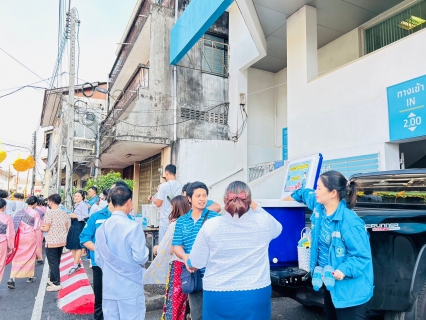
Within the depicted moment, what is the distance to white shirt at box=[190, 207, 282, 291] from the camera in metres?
2.20

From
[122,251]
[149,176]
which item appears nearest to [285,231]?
[122,251]

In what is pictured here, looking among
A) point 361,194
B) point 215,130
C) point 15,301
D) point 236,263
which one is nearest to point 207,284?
point 236,263

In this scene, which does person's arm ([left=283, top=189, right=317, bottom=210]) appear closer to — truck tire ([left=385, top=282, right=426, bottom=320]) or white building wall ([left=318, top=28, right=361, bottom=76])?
truck tire ([left=385, top=282, right=426, bottom=320])

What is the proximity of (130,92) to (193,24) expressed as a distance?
4.33m

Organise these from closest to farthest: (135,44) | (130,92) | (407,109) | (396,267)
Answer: (396,267), (407,109), (130,92), (135,44)

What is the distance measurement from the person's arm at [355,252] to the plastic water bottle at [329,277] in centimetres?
5

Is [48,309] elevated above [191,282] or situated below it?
below

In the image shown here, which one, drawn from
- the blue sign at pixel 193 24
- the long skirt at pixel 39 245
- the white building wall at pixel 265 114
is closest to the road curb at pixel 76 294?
the long skirt at pixel 39 245

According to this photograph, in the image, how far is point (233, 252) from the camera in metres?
2.20

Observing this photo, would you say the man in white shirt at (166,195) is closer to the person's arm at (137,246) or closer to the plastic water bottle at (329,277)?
the person's arm at (137,246)

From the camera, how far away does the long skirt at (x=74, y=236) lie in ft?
21.1

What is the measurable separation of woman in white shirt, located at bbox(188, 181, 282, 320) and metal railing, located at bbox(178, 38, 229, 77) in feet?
38.3

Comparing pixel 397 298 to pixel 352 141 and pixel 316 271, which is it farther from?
pixel 352 141

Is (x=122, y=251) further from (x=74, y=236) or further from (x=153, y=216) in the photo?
(x=153, y=216)
